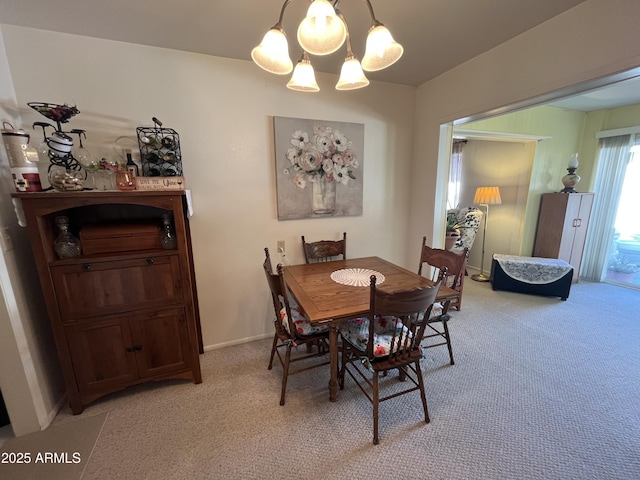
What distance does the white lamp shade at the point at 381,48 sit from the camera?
1.14 metres

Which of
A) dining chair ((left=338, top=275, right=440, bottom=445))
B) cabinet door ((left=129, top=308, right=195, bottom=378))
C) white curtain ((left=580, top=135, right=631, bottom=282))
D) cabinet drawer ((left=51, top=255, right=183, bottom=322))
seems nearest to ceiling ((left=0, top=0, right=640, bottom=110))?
cabinet drawer ((left=51, top=255, right=183, bottom=322))

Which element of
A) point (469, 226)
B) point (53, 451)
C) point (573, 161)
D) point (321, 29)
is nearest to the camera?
point (321, 29)

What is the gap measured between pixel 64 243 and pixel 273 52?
169 centimetres

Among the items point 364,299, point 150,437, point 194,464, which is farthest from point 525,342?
point 150,437

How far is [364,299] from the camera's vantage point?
1.60 m

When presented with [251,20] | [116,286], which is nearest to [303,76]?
[251,20]

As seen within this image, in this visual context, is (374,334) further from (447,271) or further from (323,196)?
(323,196)

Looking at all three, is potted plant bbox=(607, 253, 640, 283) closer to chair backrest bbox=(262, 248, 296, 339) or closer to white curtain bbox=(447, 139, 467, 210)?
white curtain bbox=(447, 139, 467, 210)

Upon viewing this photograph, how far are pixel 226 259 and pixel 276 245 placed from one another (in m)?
0.47

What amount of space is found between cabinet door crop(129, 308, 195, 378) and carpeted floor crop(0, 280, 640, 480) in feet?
0.68

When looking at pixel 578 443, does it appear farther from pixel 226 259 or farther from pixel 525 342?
pixel 226 259

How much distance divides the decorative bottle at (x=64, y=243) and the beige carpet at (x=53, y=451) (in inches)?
42.4

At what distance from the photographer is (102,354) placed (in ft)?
5.65

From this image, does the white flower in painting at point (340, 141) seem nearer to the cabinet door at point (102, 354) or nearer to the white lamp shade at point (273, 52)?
the white lamp shade at point (273, 52)
